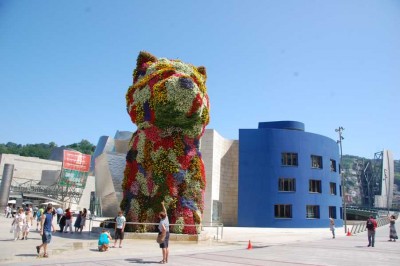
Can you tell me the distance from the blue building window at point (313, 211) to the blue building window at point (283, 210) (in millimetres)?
3040

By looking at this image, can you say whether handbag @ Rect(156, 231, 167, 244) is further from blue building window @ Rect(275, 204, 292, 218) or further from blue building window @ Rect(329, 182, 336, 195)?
blue building window @ Rect(329, 182, 336, 195)

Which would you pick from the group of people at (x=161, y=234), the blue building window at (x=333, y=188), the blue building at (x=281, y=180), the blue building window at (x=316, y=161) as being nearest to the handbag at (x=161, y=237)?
the group of people at (x=161, y=234)

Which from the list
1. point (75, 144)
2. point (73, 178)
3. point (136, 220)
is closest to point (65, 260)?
point (136, 220)

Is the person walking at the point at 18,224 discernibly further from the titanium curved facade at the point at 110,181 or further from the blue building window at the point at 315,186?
the blue building window at the point at 315,186

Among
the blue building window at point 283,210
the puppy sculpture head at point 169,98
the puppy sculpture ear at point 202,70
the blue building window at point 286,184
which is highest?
the puppy sculpture ear at point 202,70

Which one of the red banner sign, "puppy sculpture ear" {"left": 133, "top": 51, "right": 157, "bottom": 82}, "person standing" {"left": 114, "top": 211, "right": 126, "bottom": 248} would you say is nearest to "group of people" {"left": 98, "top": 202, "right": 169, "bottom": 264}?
"person standing" {"left": 114, "top": 211, "right": 126, "bottom": 248}

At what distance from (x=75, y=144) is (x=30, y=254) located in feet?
607

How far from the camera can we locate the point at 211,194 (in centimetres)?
3516

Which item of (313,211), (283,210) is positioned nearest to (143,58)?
(283,210)

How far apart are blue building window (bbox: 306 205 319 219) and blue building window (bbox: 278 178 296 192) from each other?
3.38 m

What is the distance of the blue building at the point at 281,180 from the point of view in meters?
37.8

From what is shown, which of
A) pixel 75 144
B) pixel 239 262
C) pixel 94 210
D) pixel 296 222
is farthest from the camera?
pixel 75 144

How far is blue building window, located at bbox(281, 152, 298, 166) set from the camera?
130 feet

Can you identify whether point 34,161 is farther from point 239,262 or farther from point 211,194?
point 239,262
